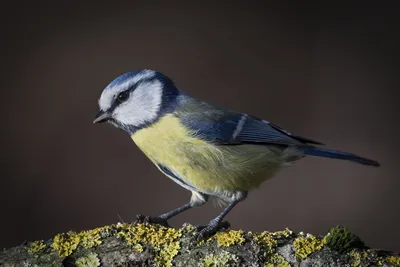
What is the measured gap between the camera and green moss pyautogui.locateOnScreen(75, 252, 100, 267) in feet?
3.15

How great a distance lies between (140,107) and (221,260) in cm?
49

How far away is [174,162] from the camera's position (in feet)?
4.08

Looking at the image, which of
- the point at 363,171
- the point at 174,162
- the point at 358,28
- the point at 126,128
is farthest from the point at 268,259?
the point at 358,28

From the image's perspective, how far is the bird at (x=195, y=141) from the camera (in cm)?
126

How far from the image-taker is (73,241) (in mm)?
989

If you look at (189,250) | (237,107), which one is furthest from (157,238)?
(237,107)

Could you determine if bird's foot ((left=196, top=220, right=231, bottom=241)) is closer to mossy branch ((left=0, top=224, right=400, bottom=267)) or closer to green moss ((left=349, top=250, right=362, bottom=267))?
mossy branch ((left=0, top=224, right=400, bottom=267))

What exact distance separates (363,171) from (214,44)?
2.71ft

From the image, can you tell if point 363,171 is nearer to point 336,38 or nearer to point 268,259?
point 336,38

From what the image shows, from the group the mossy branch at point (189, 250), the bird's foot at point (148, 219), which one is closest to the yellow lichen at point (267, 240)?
the mossy branch at point (189, 250)

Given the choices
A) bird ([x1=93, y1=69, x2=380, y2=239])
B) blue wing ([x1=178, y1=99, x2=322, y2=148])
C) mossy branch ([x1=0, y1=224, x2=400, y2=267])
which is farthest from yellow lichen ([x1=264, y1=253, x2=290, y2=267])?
blue wing ([x1=178, y1=99, x2=322, y2=148])

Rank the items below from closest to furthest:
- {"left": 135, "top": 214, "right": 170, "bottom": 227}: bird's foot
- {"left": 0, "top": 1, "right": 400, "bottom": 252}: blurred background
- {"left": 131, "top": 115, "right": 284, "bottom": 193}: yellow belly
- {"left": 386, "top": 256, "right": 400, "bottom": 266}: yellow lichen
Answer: {"left": 386, "top": 256, "right": 400, "bottom": 266}: yellow lichen → {"left": 135, "top": 214, "right": 170, "bottom": 227}: bird's foot → {"left": 131, "top": 115, "right": 284, "bottom": 193}: yellow belly → {"left": 0, "top": 1, "right": 400, "bottom": 252}: blurred background

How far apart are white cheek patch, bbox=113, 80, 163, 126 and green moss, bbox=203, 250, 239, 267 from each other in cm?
44

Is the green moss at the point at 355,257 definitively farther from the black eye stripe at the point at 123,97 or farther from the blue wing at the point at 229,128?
the black eye stripe at the point at 123,97
